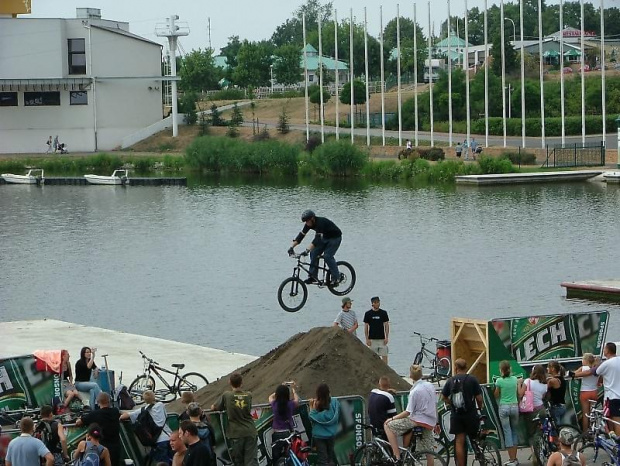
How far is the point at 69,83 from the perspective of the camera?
114 meters

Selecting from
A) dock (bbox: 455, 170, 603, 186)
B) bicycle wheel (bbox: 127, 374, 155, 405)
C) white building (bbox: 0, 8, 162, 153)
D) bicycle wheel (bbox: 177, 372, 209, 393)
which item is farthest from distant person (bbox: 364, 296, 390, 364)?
white building (bbox: 0, 8, 162, 153)

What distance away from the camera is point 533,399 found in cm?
1833

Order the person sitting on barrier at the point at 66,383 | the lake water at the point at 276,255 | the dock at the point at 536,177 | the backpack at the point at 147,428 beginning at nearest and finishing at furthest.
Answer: the backpack at the point at 147,428 → the person sitting on barrier at the point at 66,383 → the lake water at the point at 276,255 → the dock at the point at 536,177

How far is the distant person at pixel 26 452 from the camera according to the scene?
1566 centimetres

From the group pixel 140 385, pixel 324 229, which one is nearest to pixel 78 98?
pixel 324 229

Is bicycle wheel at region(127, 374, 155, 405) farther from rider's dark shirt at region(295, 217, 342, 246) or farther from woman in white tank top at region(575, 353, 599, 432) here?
woman in white tank top at region(575, 353, 599, 432)

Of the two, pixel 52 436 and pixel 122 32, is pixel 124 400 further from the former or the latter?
pixel 122 32

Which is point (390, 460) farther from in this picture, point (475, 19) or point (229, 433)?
point (475, 19)

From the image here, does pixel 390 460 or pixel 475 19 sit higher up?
pixel 475 19

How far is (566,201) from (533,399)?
57.7m

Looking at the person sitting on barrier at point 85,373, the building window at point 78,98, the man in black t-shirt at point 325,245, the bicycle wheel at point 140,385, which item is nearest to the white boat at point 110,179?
the building window at point 78,98

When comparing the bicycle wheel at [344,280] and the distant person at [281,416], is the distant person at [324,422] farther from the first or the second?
the bicycle wheel at [344,280]

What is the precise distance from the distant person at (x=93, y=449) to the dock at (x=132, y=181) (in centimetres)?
7945

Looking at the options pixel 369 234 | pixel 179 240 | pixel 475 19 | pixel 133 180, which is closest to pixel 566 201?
pixel 369 234
